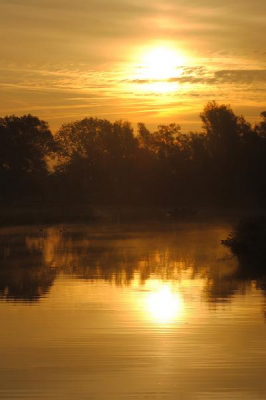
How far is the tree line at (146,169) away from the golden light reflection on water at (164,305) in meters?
55.0

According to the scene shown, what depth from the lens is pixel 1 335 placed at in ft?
40.1

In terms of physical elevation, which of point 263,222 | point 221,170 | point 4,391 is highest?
point 221,170

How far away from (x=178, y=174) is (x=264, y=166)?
854cm

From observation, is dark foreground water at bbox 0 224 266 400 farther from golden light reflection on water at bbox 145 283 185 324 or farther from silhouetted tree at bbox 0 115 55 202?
silhouetted tree at bbox 0 115 55 202

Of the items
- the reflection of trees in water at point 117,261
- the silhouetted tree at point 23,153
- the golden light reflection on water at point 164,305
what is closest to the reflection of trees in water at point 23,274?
the reflection of trees in water at point 117,261

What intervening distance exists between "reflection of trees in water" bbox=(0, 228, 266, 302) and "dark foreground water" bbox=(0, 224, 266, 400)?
0.19 feet

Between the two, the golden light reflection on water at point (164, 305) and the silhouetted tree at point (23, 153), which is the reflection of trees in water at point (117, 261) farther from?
the silhouetted tree at point (23, 153)

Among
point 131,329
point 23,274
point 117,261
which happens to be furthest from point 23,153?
point 131,329

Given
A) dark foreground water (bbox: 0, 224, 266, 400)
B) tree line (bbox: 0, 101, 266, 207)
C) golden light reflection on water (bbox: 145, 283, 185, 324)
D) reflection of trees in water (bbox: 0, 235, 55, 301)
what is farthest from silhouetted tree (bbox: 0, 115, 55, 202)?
golden light reflection on water (bbox: 145, 283, 185, 324)

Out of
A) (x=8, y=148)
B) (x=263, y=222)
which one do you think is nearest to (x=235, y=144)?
(x=8, y=148)

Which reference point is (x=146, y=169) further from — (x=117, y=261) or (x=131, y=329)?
(x=131, y=329)

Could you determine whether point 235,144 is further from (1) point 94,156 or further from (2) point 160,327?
(2) point 160,327

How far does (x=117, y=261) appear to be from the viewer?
2448 cm

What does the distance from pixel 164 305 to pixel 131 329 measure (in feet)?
8.68
